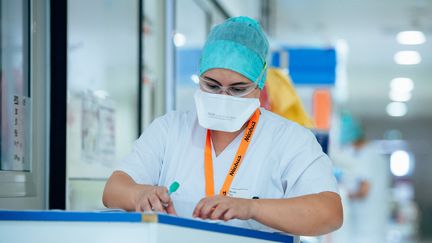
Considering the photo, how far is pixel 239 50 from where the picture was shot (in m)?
2.19

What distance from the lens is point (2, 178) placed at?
2553 mm

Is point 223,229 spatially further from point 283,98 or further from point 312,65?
point 312,65

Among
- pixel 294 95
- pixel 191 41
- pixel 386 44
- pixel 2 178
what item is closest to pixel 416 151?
pixel 386 44

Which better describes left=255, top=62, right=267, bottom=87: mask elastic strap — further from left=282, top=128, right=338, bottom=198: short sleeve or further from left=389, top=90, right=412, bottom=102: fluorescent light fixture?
left=389, top=90, right=412, bottom=102: fluorescent light fixture

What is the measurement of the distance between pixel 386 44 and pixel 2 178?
9504 millimetres

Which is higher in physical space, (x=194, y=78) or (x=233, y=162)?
(x=194, y=78)

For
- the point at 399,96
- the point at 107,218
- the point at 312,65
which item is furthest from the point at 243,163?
the point at 399,96

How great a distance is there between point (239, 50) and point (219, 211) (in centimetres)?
61

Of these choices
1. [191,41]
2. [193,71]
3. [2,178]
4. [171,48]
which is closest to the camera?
[2,178]

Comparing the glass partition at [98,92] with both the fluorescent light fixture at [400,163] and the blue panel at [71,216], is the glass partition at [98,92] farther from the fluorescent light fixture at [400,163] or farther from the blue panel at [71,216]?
the fluorescent light fixture at [400,163]

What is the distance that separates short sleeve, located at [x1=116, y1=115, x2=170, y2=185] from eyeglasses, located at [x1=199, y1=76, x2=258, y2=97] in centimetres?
17

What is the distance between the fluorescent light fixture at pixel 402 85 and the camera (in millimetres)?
Answer: 14594

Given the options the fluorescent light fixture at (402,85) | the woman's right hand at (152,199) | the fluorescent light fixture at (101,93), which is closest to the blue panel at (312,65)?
the fluorescent light fixture at (101,93)

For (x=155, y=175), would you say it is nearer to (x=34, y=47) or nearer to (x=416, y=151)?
(x=34, y=47)
